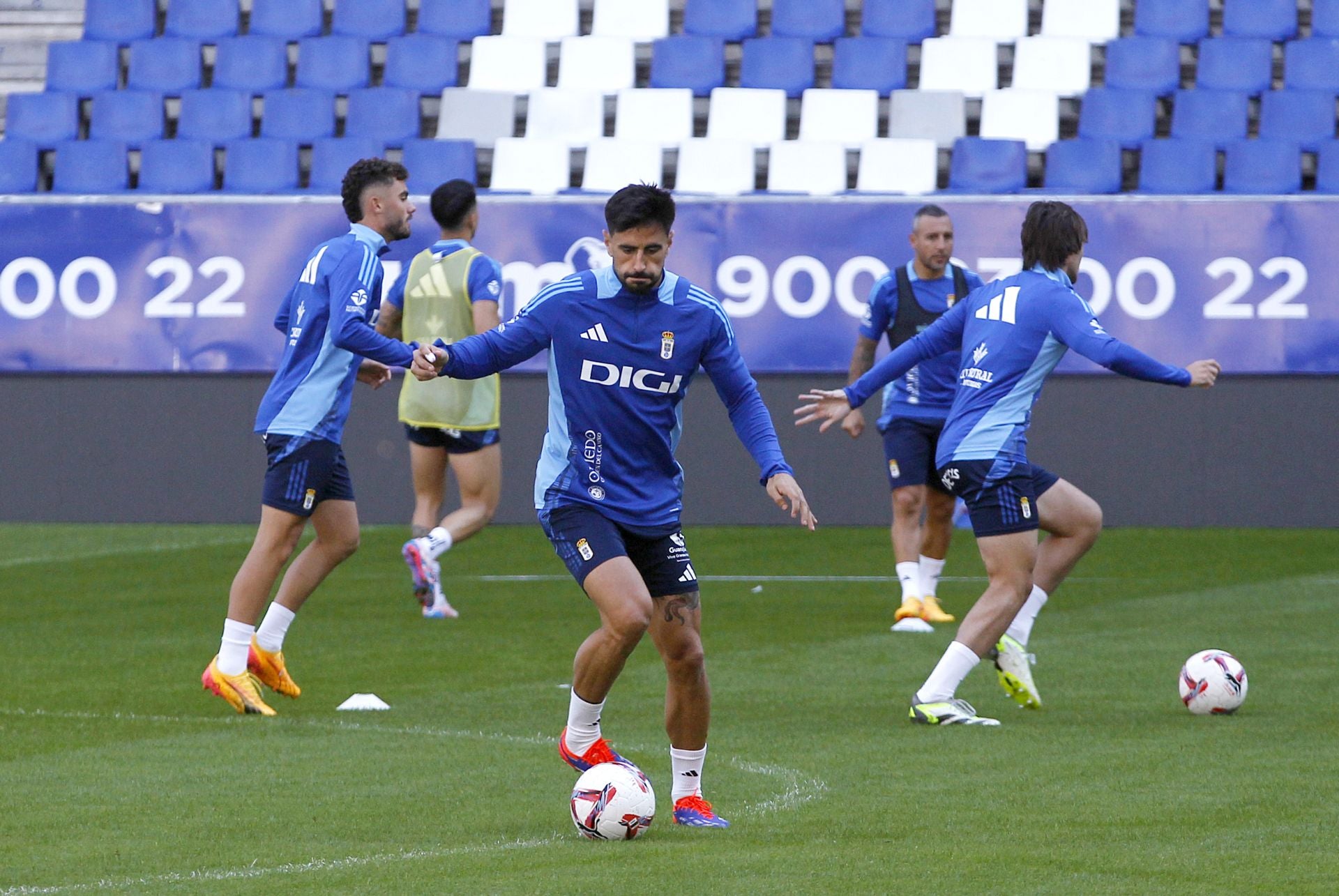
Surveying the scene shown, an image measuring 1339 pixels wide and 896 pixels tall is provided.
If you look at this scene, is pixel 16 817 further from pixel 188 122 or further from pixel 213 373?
pixel 188 122

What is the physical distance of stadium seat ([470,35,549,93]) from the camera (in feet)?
63.8

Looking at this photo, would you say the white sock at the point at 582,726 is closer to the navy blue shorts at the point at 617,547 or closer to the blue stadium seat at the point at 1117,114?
the navy blue shorts at the point at 617,547

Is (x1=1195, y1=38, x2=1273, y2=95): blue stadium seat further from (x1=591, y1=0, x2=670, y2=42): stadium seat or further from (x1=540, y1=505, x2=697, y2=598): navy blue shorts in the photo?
(x1=540, y1=505, x2=697, y2=598): navy blue shorts

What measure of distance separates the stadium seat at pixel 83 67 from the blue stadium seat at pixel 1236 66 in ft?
34.1

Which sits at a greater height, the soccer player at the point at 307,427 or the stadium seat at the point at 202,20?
the stadium seat at the point at 202,20

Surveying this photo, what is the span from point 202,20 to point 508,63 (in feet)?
10.6

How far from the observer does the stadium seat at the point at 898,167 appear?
706 inches

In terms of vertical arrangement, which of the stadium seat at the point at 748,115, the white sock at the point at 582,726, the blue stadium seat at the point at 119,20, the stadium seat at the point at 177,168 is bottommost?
the white sock at the point at 582,726

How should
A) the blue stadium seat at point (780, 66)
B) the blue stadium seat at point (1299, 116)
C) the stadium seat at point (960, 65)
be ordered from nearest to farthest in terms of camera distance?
the blue stadium seat at point (1299, 116) → the stadium seat at point (960, 65) → the blue stadium seat at point (780, 66)

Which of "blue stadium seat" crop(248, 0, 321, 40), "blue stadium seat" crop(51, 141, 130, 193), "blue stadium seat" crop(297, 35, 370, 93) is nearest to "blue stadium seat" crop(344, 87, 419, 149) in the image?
"blue stadium seat" crop(297, 35, 370, 93)

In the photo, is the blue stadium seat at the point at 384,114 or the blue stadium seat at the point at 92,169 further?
the blue stadium seat at the point at 384,114

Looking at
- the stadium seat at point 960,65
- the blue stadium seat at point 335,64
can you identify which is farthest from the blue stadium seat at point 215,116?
the stadium seat at point 960,65

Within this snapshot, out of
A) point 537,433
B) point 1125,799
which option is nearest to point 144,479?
point 537,433

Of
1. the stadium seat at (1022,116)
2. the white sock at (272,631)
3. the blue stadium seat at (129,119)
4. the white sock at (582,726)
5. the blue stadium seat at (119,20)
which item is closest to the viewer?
the white sock at (582,726)
